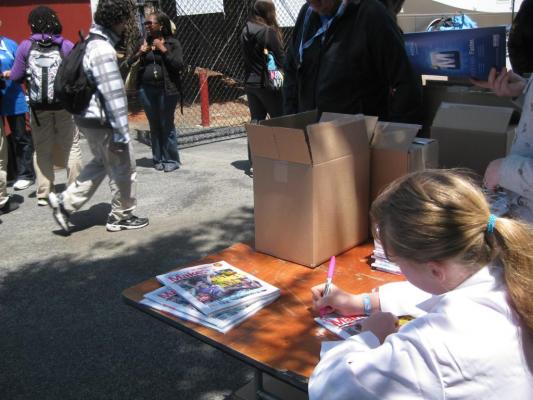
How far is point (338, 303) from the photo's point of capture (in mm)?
1714

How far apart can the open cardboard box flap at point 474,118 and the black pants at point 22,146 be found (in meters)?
4.68

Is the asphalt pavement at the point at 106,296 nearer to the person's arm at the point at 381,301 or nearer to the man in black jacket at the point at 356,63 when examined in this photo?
the person's arm at the point at 381,301

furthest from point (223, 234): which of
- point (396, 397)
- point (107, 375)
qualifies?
point (396, 397)

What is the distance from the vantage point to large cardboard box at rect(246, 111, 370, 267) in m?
1.97

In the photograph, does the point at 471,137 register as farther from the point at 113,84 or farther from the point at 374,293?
the point at 113,84

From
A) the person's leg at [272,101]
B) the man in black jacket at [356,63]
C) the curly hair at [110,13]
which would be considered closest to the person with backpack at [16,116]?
the curly hair at [110,13]

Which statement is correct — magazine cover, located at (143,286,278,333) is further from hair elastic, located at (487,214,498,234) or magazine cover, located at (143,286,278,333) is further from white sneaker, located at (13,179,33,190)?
white sneaker, located at (13,179,33,190)

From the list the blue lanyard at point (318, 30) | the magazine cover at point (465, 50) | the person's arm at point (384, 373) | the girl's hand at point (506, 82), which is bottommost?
the person's arm at point (384, 373)

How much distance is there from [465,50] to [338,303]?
1108 mm

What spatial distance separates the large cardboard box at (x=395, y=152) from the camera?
2.19 m

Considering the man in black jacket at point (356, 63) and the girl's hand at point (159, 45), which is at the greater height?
the girl's hand at point (159, 45)

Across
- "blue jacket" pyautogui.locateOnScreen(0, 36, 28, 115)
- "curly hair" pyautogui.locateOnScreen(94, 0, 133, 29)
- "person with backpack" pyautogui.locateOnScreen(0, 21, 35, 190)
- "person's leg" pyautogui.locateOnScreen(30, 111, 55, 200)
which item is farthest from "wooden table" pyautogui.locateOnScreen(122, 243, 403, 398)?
"blue jacket" pyautogui.locateOnScreen(0, 36, 28, 115)

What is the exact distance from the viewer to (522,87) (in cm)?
208

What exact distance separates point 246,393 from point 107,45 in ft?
9.92
